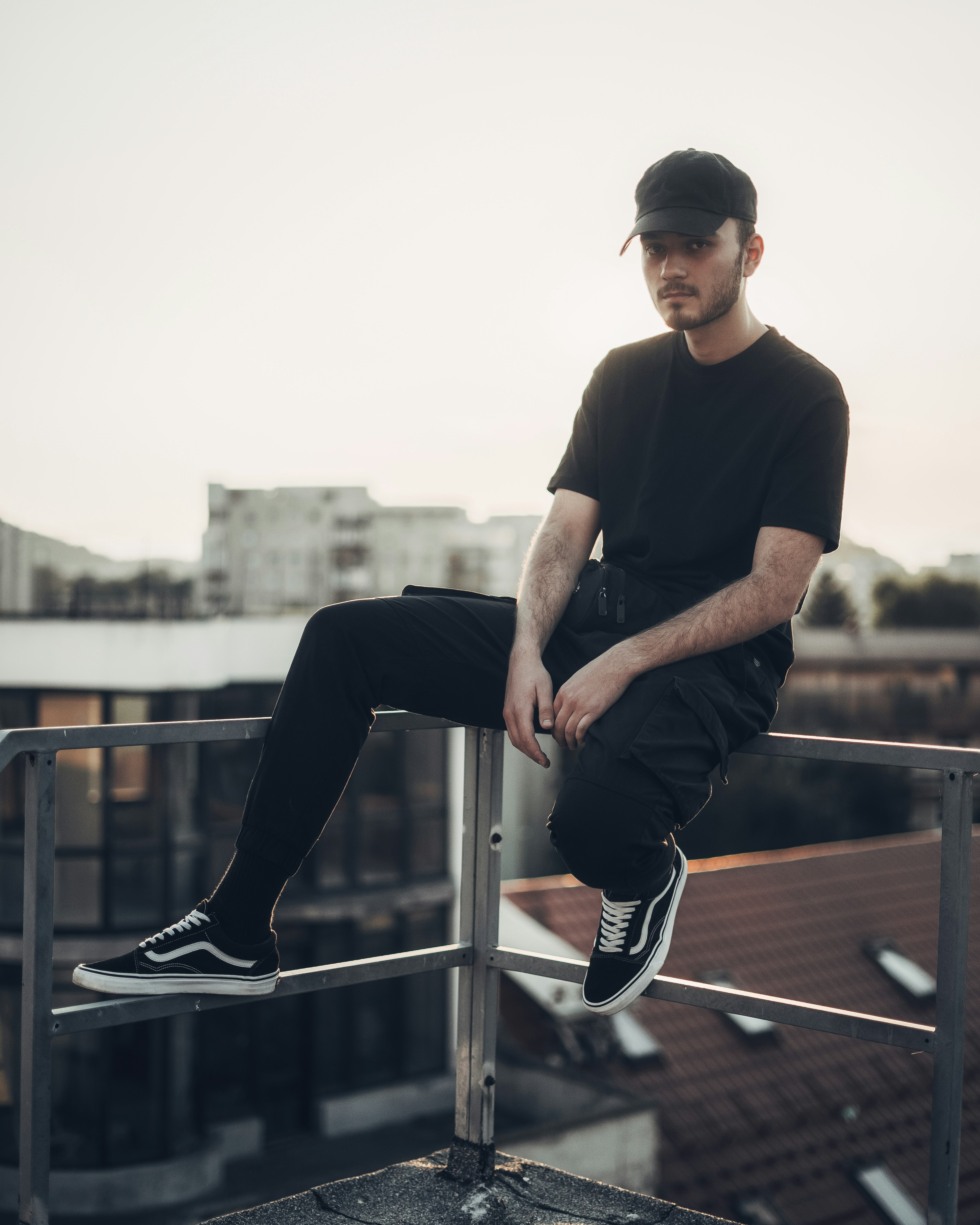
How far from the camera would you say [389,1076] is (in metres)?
13.3

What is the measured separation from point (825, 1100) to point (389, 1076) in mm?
5183

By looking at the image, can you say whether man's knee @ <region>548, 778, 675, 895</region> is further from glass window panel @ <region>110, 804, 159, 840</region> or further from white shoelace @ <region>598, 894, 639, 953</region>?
glass window panel @ <region>110, 804, 159, 840</region>

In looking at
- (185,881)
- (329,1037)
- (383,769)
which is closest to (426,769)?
(383,769)

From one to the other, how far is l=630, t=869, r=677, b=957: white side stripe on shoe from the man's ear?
3.53ft

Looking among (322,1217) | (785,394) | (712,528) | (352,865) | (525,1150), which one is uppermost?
(785,394)

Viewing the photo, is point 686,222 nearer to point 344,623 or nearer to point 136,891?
point 344,623

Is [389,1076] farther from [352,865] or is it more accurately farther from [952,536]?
[952,536]

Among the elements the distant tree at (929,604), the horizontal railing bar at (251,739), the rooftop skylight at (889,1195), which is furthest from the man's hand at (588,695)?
the distant tree at (929,604)

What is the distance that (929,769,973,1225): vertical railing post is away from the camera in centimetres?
153

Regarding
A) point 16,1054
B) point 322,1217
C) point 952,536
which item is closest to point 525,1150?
point 16,1054

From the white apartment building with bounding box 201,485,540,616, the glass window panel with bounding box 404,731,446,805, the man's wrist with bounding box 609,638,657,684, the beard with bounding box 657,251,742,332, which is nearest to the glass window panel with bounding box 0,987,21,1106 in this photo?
the white apartment building with bounding box 201,485,540,616

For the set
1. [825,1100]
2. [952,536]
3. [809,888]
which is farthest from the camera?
[952,536]

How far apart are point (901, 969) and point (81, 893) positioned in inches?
434

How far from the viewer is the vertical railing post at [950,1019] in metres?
1.53
